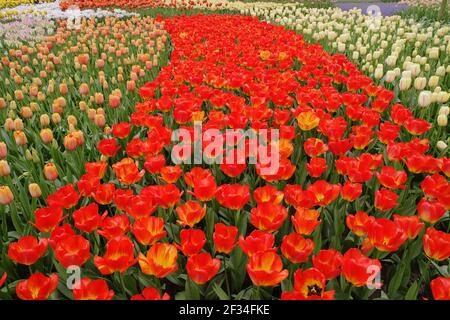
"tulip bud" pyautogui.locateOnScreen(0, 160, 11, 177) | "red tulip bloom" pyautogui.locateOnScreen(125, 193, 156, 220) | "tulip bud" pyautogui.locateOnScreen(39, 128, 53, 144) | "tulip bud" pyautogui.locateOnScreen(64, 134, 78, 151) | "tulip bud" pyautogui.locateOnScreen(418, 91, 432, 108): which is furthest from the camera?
"tulip bud" pyautogui.locateOnScreen(418, 91, 432, 108)

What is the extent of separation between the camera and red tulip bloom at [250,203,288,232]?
1.78 m

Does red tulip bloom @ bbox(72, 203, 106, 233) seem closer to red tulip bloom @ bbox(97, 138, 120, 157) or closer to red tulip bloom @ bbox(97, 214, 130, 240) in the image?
red tulip bloom @ bbox(97, 214, 130, 240)

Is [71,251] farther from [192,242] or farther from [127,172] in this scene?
[127,172]

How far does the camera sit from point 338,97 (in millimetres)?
3377

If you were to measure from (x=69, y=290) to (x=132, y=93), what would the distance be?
2989 millimetres

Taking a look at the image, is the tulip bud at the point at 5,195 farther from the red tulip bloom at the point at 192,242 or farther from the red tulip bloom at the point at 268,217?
the red tulip bloom at the point at 268,217

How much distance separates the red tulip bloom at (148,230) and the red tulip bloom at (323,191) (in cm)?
73

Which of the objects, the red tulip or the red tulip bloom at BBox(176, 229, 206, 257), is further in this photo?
the red tulip

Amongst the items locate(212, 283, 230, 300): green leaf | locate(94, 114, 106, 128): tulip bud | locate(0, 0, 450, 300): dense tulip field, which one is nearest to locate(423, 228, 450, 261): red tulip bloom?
locate(0, 0, 450, 300): dense tulip field

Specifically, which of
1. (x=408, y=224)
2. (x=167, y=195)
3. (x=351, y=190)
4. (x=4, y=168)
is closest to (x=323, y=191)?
(x=351, y=190)

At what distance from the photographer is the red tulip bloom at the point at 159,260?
159cm

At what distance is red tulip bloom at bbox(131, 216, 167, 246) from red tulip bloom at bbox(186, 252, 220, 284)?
0.75 ft

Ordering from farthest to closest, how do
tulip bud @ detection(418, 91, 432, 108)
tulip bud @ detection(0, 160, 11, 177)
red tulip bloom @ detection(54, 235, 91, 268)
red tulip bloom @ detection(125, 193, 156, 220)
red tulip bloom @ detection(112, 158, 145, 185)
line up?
tulip bud @ detection(418, 91, 432, 108) → tulip bud @ detection(0, 160, 11, 177) → red tulip bloom @ detection(112, 158, 145, 185) → red tulip bloom @ detection(125, 193, 156, 220) → red tulip bloom @ detection(54, 235, 91, 268)
